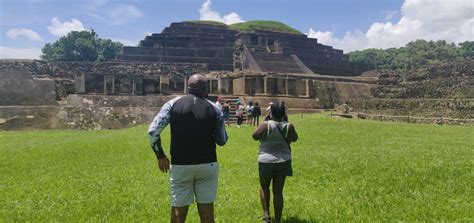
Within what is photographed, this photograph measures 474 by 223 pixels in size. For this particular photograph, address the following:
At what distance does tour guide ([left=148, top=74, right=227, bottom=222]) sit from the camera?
4.23m

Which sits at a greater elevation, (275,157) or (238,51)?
(238,51)

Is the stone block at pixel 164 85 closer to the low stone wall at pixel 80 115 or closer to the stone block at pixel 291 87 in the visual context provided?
the low stone wall at pixel 80 115

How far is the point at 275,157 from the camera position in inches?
213

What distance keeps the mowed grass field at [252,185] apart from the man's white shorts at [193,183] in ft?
4.48

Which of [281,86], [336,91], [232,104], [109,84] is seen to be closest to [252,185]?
[232,104]

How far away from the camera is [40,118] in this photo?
2245 cm

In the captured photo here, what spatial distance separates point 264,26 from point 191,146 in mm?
66025

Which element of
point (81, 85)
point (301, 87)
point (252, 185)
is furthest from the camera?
point (301, 87)

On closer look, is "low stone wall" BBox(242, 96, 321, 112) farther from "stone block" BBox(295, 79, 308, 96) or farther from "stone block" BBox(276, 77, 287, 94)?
"stone block" BBox(276, 77, 287, 94)

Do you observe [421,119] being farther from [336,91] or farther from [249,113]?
[336,91]

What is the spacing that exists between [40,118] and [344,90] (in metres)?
26.6

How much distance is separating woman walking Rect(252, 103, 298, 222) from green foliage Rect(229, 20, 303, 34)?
59475mm

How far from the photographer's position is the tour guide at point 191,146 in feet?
13.9

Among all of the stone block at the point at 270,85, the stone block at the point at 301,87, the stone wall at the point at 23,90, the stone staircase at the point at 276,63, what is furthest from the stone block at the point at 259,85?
the stone staircase at the point at 276,63
